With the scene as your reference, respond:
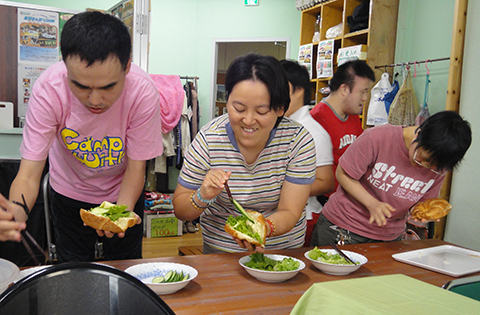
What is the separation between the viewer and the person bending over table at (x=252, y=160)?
4.75 ft

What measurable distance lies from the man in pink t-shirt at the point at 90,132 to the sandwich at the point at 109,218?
0.12 ft

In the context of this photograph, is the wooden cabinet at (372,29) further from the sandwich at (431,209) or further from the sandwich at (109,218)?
the sandwich at (109,218)

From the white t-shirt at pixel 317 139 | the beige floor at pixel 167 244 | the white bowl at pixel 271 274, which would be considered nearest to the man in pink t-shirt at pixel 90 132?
the white bowl at pixel 271 274

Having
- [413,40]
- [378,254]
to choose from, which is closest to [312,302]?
[378,254]

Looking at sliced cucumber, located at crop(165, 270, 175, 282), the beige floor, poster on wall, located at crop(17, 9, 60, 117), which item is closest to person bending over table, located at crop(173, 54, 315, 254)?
sliced cucumber, located at crop(165, 270, 175, 282)

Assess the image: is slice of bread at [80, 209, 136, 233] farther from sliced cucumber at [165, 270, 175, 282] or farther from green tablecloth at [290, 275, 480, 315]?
green tablecloth at [290, 275, 480, 315]

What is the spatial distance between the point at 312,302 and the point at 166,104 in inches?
190

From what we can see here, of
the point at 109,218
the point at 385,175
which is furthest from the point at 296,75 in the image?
the point at 109,218

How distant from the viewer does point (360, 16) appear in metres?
4.33

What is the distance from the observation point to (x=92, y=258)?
6.50ft

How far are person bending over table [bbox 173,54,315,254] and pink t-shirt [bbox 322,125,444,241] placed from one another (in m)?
0.37

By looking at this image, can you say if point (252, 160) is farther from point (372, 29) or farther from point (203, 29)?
point (203, 29)

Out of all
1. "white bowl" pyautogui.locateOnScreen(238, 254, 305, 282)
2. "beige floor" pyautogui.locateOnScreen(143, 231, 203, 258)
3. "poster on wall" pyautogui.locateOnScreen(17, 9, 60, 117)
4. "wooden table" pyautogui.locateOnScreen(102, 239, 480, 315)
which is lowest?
"beige floor" pyautogui.locateOnScreen(143, 231, 203, 258)

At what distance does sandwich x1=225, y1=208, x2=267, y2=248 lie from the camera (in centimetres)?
131
